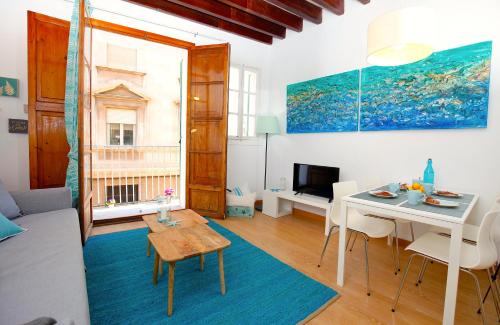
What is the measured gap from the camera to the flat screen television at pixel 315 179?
3.38m

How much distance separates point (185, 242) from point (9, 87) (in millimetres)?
2774

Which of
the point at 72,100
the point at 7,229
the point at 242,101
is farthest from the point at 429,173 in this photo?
the point at 72,100

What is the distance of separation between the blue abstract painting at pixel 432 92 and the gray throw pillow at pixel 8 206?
12.3 ft

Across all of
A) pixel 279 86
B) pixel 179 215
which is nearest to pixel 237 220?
pixel 179 215

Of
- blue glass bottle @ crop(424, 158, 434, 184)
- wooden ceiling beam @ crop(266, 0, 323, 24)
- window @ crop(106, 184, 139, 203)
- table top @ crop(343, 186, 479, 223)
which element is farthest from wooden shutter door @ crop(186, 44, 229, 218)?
window @ crop(106, 184, 139, 203)

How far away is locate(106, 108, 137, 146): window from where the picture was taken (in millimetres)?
7613

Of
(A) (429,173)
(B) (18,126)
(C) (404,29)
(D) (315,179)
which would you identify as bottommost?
(D) (315,179)

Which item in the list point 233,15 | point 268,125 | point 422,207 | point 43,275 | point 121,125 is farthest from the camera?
point 121,125

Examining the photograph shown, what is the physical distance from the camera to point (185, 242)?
5.96 feet

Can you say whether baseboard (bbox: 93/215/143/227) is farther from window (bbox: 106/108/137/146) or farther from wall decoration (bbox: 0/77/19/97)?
window (bbox: 106/108/137/146)

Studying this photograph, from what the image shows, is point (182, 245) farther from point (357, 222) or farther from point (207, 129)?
point (207, 129)

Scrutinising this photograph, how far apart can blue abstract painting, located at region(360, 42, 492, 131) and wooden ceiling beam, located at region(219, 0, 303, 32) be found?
145 centimetres

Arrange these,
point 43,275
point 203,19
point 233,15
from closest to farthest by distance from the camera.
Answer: point 43,275, point 233,15, point 203,19

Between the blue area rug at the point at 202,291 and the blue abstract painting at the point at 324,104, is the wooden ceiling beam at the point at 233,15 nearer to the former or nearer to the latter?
the blue abstract painting at the point at 324,104
